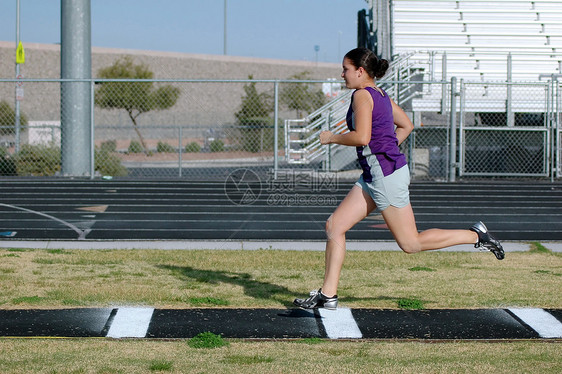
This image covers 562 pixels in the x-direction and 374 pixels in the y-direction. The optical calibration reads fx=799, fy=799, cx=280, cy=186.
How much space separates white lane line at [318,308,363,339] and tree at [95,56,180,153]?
33095mm

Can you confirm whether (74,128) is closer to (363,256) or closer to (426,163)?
(426,163)

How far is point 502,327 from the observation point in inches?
208

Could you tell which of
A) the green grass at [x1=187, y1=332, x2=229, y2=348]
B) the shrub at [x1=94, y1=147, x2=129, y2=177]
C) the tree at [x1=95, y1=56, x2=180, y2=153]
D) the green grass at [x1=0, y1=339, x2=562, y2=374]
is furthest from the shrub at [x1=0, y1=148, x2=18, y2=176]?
the tree at [x1=95, y1=56, x2=180, y2=153]

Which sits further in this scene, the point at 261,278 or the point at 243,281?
the point at 261,278

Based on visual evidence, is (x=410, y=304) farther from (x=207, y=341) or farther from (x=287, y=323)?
(x=207, y=341)

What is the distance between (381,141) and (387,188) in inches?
12.6

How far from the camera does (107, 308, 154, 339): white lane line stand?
4988mm

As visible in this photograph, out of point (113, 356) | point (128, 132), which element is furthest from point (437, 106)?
point (128, 132)

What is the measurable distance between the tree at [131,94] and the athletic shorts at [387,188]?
3335 cm

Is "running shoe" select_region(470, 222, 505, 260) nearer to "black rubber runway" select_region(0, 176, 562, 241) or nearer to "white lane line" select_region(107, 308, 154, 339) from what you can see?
"white lane line" select_region(107, 308, 154, 339)

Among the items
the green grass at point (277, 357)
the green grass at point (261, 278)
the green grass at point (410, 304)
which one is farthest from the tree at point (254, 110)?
the green grass at point (277, 357)

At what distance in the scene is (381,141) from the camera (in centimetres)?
536

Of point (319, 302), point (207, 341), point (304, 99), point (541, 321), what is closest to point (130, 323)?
point (207, 341)

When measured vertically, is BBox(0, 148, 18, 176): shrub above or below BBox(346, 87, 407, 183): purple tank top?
below
